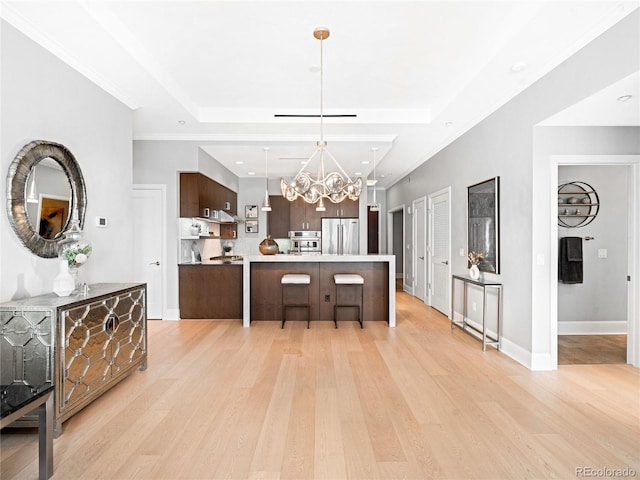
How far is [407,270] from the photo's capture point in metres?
8.45

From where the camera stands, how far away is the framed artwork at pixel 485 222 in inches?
158

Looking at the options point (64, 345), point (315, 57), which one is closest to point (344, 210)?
point (315, 57)

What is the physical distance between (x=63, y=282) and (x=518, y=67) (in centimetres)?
403

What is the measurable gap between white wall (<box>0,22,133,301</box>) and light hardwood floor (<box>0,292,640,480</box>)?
105 cm

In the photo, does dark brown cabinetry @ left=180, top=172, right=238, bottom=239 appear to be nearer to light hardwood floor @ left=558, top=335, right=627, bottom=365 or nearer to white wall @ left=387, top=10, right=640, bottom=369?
white wall @ left=387, top=10, right=640, bottom=369

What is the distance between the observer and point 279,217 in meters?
8.31

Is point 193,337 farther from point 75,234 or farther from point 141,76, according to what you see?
point 141,76

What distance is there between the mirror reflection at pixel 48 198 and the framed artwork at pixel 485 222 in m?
4.26

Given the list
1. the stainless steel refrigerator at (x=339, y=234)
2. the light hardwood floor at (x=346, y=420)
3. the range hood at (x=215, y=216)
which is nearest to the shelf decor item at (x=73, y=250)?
the light hardwood floor at (x=346, y=420)

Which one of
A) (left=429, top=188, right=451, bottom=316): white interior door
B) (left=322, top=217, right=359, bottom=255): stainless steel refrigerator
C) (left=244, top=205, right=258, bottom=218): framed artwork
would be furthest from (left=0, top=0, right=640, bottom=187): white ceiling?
(left=322, top=217, right=359, bottom=255): stainless steel refrigerator

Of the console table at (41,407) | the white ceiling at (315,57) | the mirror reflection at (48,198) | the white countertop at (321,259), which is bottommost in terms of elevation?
the console table at (41,407)

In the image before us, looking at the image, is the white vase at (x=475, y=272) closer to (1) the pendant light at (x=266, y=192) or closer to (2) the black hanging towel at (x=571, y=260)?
(2) the black hanging towel at (x=571, y=260)

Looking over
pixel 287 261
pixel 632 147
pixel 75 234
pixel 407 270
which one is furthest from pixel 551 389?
pixel 407 270

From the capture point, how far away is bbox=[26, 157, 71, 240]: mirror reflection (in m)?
2.56
